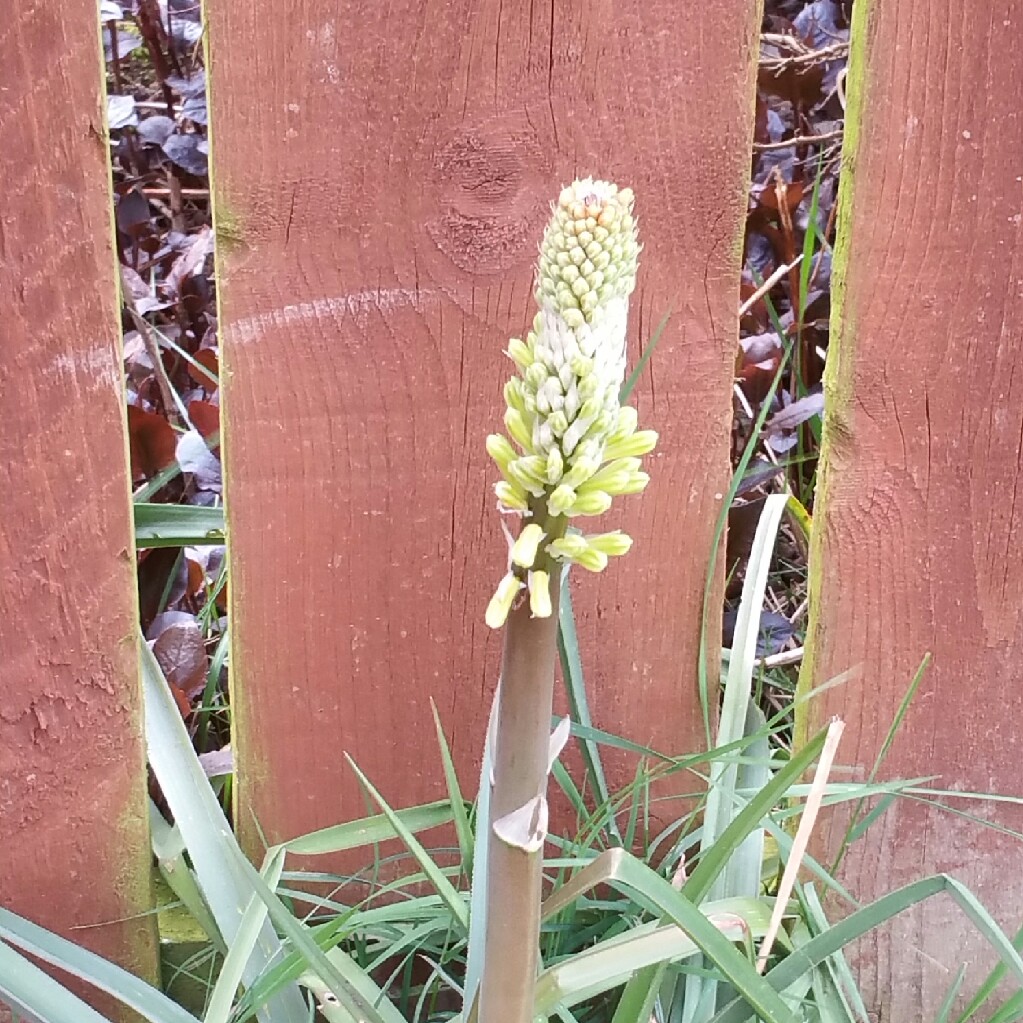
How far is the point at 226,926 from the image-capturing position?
90cm

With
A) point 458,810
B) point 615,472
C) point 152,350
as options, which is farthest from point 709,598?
point 152,350

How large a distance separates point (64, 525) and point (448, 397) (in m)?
0.36

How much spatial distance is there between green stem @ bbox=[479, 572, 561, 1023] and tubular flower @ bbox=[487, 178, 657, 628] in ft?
0.07

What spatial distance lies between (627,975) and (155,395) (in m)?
1.31

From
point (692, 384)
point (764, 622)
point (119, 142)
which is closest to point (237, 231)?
point (692, 384)

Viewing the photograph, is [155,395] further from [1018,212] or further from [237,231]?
[1018,212]

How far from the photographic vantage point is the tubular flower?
429 millimetres

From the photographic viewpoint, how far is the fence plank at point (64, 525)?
81cm

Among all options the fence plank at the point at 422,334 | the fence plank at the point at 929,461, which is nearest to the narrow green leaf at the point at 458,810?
the fence plank at the point at 422,334

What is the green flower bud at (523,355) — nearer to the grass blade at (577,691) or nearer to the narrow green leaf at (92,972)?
the grass blade at (577,691)

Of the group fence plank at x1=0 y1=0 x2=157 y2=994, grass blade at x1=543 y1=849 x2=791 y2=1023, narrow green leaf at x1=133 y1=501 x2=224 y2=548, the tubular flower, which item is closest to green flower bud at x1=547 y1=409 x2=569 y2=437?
the tubular flower

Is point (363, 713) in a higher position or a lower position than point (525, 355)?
lower

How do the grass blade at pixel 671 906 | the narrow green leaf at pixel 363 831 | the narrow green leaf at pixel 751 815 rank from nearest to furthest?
the grass blade at pixel 671 906 < the narrow green leaf at pixel 751 815 < the narrow green leaf at pixel 363 831

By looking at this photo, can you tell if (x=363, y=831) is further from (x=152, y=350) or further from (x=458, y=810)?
(x=152, y=350)
